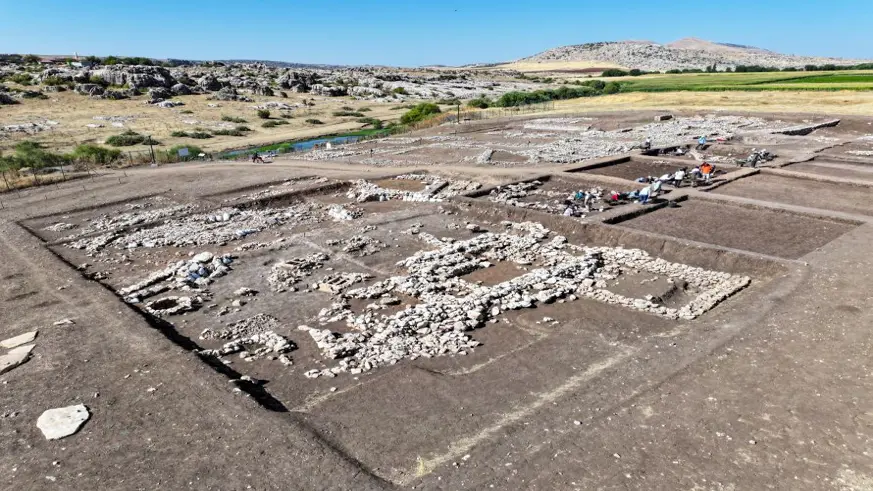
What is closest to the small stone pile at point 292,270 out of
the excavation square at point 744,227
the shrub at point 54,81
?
the excavation square at point 744,227

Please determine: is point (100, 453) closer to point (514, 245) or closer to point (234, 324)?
point (234, 324)

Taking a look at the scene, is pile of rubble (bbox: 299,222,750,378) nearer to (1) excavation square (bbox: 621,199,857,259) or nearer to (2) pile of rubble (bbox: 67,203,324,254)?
(1) excavation square (bbox: 621,199,857,259)

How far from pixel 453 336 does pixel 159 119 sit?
54.5 meters

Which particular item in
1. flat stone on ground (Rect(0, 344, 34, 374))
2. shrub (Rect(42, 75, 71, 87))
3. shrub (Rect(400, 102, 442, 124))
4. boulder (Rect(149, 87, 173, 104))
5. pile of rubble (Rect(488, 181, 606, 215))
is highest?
shrub (Rect(42, 75, 71, 87))

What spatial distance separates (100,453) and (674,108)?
52.4 metres

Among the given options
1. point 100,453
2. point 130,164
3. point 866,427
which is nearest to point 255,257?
point 100,453

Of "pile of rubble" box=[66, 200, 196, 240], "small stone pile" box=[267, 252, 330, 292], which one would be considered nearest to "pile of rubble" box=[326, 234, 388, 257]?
"small stone pile" box=[267, 252, 330, 292]

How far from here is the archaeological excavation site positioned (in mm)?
7273

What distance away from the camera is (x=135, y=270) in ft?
53.0

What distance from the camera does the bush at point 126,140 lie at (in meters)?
43.2

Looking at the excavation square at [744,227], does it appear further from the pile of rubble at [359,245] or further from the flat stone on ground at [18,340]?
the flat stone on ground at [18,340]

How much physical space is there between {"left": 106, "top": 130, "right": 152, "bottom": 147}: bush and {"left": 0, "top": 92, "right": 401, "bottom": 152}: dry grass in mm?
970

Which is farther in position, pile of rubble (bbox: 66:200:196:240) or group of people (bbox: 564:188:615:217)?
pile of rubble (bbox: 66:200:196:240)

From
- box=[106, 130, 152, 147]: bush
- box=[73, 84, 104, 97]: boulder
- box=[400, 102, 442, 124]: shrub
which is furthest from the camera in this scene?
box=[73, 84, 104, 97]: boulder
